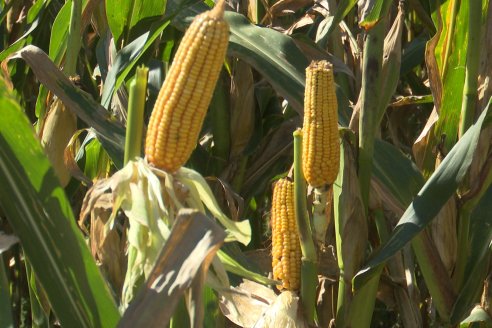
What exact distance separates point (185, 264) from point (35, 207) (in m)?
0.29

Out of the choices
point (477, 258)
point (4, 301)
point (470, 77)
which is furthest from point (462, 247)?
point (4, 301)

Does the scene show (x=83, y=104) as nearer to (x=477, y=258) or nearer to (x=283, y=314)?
(x=283, y=314)

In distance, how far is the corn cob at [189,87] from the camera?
1.32m

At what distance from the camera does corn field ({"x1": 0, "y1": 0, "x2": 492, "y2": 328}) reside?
137cm

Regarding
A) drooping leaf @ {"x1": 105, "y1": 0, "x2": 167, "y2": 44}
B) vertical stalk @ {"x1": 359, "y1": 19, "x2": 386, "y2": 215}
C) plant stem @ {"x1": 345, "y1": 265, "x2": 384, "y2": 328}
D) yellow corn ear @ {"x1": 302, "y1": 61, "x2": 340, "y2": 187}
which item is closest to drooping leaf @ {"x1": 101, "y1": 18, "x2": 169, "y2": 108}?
drooping leaf @ {"x1": 105, "y1": 0, "x2": 167, "y2": 44}

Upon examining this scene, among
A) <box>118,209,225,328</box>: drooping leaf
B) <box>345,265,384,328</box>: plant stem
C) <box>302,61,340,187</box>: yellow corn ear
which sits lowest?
<box>345,265,384,328</box>: plant stem

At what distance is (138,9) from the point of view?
2746 millimetres

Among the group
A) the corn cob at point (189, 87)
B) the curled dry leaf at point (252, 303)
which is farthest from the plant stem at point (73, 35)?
the corn cob at point (189, 87)

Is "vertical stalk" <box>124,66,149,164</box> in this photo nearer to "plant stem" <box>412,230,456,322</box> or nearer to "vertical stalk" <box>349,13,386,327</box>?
"vertical stalk" <box>349,13,386,327</box>

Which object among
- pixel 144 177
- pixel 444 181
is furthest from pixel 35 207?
pixel 444 181

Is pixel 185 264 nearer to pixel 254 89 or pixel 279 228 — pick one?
pixel 279 228

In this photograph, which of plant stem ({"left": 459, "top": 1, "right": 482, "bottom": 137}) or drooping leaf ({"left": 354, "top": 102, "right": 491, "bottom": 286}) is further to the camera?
plant stem ({"left": 459, "top": 1, "right": 482, "bottom": 137})

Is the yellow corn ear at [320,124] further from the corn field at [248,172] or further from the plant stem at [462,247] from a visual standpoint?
the plant stem at [462,247]

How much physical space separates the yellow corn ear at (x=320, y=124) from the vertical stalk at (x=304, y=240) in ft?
0.13
